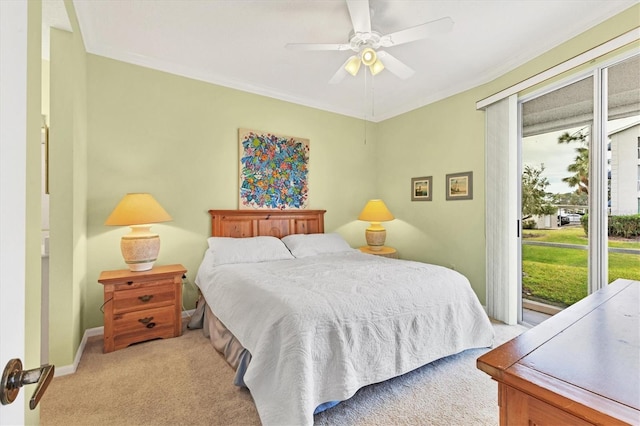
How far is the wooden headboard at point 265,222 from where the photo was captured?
3400mm

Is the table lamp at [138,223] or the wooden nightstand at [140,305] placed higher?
the table lamp at [138,223]

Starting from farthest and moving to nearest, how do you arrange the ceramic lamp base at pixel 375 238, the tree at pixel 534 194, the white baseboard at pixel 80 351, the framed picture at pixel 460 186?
the ceramic lamp base at pixel 375 238
the framed picture at pixel 460 186
the tree at pixel 534 194
the white baseboard at pixel 80 351

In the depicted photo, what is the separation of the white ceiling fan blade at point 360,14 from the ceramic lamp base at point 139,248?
2463mm

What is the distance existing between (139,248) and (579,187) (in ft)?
12.9

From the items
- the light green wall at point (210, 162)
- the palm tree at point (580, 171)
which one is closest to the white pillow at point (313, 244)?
the light green wall at point (210, 162)

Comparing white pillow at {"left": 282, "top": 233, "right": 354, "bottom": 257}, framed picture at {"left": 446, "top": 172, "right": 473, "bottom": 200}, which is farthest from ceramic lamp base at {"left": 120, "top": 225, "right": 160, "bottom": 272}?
framed picture at {"left": 446, "top": 172, "right": 473, "bottom": 200}

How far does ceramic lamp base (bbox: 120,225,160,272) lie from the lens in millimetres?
2598

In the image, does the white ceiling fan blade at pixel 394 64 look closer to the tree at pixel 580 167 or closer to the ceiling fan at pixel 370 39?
the ceiling fan at pixel 370 39

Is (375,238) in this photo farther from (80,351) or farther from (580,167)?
(80,351)

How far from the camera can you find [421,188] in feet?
13.3

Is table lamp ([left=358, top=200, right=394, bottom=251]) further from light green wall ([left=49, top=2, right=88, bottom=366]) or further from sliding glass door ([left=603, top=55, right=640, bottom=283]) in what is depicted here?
light green wall ([left=49, top=2, right=88, bottom=366])

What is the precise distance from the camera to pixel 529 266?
311cm

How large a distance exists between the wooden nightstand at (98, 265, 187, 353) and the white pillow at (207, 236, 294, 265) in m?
0.40

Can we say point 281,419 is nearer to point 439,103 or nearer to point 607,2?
point 607,2
